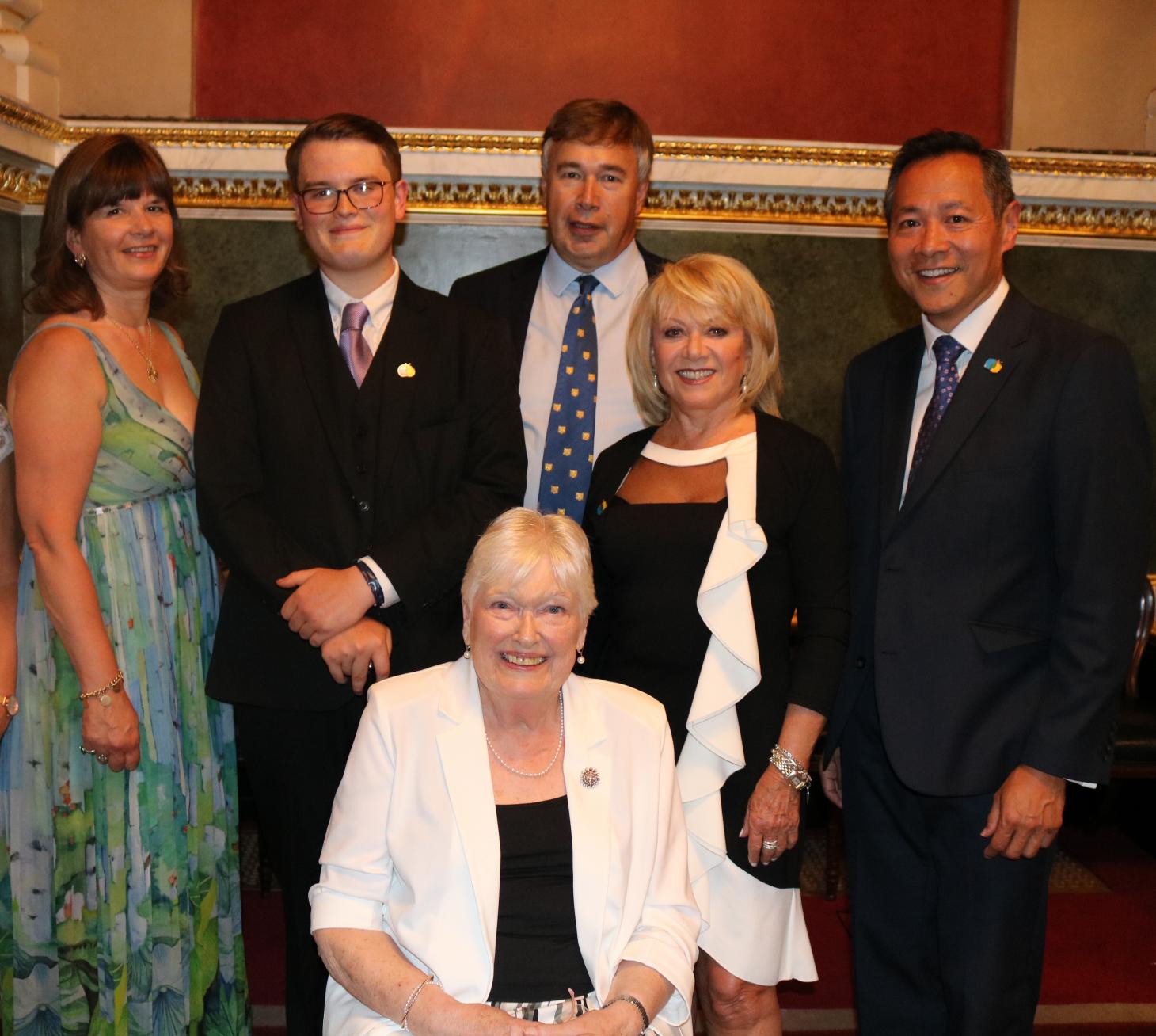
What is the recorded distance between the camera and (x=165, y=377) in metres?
2.80

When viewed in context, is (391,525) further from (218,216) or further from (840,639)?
(218,216)

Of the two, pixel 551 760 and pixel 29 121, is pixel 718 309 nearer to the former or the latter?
pixel 551 760

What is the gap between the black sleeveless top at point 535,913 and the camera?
2105 mm

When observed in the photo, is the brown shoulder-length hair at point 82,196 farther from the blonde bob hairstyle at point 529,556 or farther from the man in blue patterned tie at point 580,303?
the blonde bob hairstyle at point 529,556

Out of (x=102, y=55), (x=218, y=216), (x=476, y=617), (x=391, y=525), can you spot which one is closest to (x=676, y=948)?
(x=476, y=617)

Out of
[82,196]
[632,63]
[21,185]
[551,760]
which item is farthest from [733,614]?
[21,185]

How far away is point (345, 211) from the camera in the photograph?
2.55 m

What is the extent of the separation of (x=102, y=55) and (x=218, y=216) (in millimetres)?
687

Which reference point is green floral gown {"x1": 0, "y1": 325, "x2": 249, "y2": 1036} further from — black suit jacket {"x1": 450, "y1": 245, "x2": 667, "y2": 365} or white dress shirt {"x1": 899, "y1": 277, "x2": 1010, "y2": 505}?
white dress shirt {"x1": 899, "y1": 277, "x2": 1010, "y2": 505}

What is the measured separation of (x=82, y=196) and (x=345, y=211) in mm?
582

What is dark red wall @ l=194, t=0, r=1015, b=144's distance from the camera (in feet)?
14.1

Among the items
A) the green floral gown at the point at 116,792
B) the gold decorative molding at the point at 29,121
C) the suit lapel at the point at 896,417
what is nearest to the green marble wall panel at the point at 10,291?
the gold decorative molding at the point at 29,121

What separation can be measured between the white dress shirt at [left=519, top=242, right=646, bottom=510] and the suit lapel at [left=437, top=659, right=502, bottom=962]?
943 millimetres

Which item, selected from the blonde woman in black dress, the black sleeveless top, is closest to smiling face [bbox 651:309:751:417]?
the blonde woman in black dress
